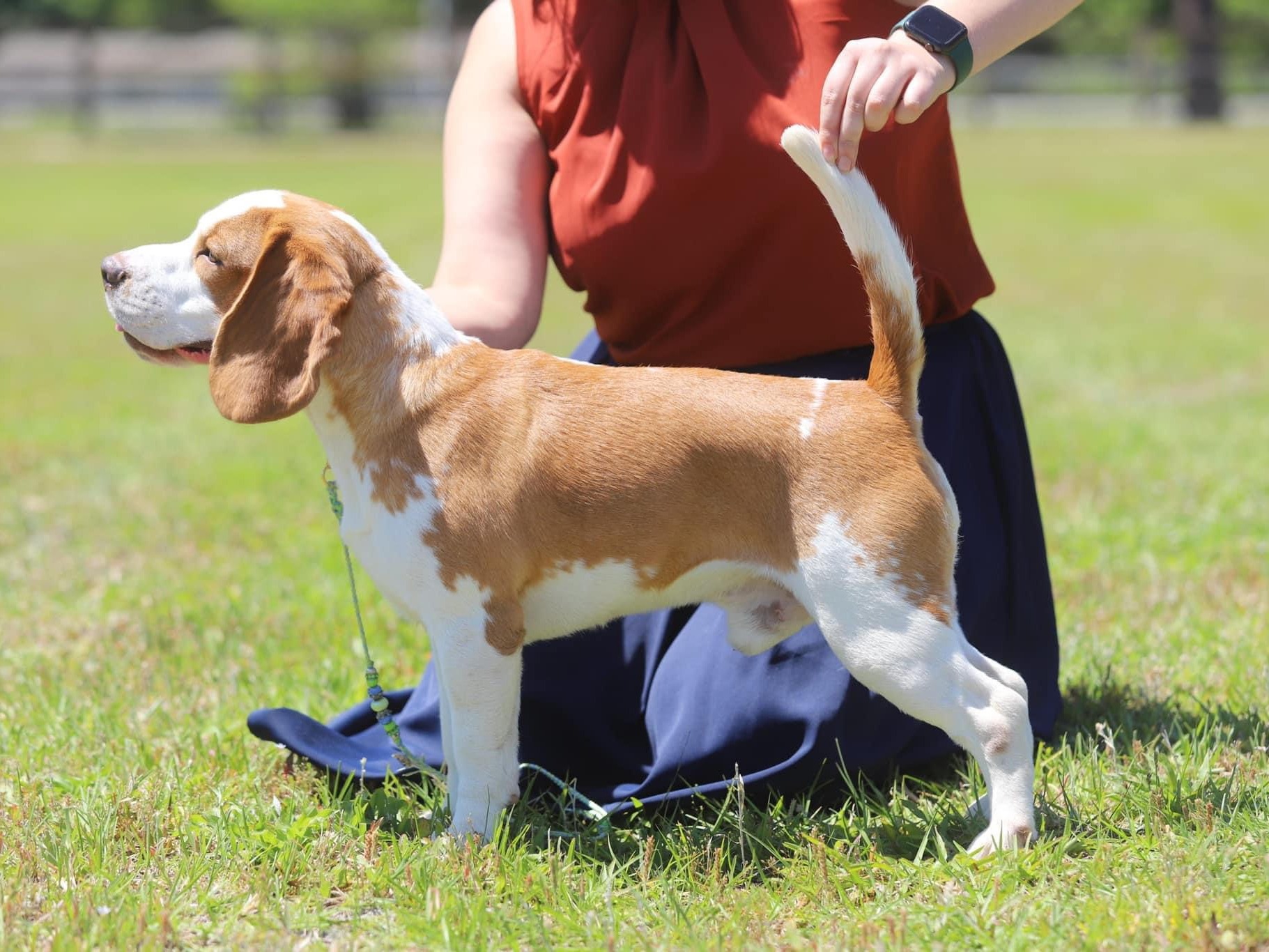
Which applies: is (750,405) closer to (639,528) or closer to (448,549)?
(639,528)

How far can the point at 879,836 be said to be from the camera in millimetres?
2898

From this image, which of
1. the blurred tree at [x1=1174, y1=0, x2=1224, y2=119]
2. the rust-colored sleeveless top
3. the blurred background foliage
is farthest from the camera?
the blurred background foliage

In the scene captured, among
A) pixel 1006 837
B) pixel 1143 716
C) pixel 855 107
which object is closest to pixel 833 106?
pixel 855 107

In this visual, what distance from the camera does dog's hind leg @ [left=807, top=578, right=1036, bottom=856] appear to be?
102 inches

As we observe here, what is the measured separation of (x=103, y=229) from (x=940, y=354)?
17566 millimetres

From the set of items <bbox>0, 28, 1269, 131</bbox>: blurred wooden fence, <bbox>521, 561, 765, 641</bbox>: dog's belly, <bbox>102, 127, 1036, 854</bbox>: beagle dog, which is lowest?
<bbox>0, 28, 1269, 131</bbox>: blurred wooden fence

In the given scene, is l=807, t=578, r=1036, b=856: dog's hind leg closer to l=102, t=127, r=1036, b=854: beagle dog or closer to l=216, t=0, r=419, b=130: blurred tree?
l=102, t=127, r=1036, b=854: beagle dog

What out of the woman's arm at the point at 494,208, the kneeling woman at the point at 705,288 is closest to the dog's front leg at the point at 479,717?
the kneeling woman at the point at 705,288

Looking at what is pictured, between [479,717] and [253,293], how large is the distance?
889 mm

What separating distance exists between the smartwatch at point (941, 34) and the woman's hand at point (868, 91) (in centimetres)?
4

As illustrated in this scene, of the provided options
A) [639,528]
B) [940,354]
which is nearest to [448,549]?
[639,528]

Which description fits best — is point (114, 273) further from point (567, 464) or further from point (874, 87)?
point (874, 87)

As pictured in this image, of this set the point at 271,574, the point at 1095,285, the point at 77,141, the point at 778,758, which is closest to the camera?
the point at 778,758

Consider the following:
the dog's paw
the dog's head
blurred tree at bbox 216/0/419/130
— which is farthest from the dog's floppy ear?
blurred tree at bbox 216/0/419/130
